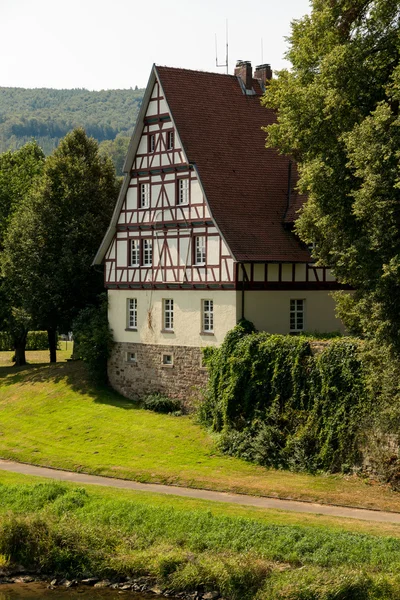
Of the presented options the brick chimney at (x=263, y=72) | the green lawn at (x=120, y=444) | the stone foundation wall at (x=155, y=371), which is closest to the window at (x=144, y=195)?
the stone foundation wall at (x=155, y=371)

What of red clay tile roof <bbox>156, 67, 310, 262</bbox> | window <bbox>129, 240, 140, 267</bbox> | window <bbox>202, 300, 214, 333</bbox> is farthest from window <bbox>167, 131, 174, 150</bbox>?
window <bbox>202, 300, 214, 333</bbox>

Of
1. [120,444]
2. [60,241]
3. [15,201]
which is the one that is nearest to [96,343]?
[60,241]

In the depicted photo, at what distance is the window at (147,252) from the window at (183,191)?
108 inches

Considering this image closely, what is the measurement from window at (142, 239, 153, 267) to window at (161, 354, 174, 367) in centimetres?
412

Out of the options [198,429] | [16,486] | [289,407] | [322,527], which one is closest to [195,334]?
[198,429]

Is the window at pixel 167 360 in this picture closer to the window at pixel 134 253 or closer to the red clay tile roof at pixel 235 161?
the window at pixel 134 253

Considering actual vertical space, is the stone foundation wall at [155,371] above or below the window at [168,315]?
below

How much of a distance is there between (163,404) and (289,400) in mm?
8676

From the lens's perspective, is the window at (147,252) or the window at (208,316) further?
the window at (147,252)

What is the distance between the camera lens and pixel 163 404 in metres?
43.9

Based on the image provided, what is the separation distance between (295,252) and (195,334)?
5.31m

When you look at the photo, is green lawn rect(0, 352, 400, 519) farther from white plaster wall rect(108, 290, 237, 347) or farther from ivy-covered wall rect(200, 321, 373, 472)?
white plaster wall rect(108, 290, 237, 347)

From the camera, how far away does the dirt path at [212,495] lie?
30.3 metres

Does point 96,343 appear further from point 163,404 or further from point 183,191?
point 183,191
